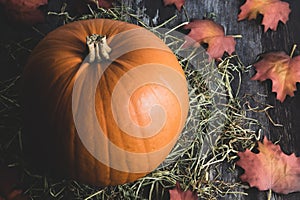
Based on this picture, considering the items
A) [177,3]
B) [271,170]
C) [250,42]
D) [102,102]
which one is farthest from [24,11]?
[271,170]

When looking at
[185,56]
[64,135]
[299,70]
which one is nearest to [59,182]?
[64,135]

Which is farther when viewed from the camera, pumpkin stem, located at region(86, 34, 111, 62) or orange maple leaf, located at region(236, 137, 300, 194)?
orange maple leaf, located at region(236, 137, 300, 194)

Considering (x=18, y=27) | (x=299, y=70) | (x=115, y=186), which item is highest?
(x=18, y=27)

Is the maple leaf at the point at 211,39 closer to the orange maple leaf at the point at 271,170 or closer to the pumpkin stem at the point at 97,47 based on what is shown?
the orange maple leaf at the point at 271,170

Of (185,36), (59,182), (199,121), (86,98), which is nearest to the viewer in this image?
(86,98)

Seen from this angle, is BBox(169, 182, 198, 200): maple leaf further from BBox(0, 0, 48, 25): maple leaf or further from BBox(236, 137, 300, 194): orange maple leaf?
BBox(0, 0, 48, 25): maple leaf

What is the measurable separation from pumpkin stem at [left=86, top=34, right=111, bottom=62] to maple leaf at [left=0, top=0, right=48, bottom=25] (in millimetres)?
528

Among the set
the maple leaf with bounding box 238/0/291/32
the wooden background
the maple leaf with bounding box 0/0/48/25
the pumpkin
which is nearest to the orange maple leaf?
the wooden background

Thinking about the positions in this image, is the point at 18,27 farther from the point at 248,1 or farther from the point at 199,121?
the point at 248,1

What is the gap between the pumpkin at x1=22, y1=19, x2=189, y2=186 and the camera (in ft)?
4.55

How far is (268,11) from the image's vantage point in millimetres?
1952

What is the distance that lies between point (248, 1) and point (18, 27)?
2.64ft

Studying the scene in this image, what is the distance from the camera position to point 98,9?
1899 mm

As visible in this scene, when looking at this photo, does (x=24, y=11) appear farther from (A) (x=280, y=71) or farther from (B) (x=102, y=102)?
(A) (x=280, y=71)
